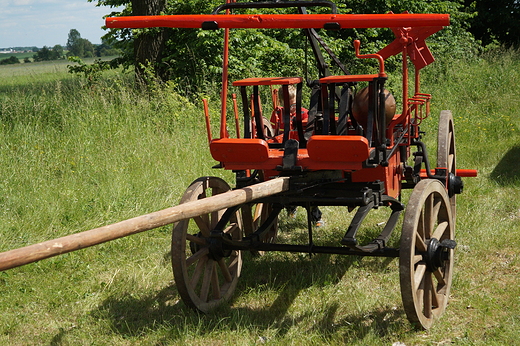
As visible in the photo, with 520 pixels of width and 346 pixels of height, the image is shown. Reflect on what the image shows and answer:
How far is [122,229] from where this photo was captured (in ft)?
8.26

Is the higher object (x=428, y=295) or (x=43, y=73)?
(x=43, y=73)

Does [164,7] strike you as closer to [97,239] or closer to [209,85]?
[209,85]

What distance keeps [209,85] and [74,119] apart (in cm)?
301

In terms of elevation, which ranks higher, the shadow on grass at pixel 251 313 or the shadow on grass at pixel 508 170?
the shadow on grass at pixel 508 170

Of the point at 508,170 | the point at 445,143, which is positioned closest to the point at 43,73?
the point at 508,170

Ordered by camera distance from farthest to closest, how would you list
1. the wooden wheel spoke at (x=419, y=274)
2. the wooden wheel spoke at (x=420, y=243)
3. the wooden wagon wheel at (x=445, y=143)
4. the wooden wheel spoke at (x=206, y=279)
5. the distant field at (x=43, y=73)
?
the distant field at (x=43, y=73) < the wooden wagon wheel at (x=445, y=143) < the wooden wheel spoke at (x=206, y=279) < the wooden wheel spoke at (x=420, y=243) < the wooden wheel spoke at (x=419, y=274)

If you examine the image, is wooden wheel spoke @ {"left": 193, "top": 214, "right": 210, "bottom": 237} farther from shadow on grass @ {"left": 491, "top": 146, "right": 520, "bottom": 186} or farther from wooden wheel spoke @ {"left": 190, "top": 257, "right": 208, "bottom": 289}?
shadow on grass @ {"left": 491, "top": 146, "right": 520, "bottom": 186}

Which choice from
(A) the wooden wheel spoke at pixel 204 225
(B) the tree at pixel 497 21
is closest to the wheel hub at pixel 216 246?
(A) the wooden wheel spoke at pixel 204 225

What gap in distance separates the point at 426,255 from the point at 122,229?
221 centimetres

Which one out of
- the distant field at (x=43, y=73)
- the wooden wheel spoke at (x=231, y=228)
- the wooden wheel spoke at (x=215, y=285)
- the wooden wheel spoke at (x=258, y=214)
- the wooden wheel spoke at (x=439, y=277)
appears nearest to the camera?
the wooden wheel spoke at (x=439, y=277)

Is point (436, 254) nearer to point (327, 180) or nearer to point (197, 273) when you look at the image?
point (327, 180)

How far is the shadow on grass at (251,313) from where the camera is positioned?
3965mm

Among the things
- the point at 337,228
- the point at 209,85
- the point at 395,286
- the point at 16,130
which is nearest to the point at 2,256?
the point at 395,286

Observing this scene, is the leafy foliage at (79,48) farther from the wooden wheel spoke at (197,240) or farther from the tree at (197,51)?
the wooden wheel spoke at (197,240)
